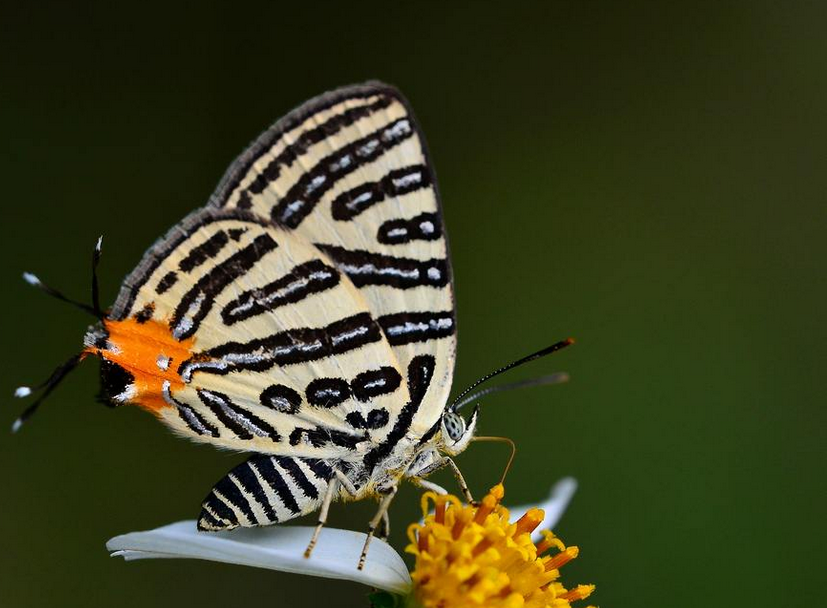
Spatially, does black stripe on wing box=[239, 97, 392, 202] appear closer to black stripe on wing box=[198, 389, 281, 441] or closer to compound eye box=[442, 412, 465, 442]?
black stripe on wing box=[198, 389, 281, 441]

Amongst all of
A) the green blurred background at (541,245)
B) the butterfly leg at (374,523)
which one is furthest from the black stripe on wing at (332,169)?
the green blurred background at (541,245)

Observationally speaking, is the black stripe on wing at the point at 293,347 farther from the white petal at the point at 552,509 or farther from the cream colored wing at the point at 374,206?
the white petal at the point at 552,509

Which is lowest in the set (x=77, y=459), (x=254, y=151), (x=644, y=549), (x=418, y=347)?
(x=644, y=549)

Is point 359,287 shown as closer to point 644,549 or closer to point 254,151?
point 254,151

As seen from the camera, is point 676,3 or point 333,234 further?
point 676,3

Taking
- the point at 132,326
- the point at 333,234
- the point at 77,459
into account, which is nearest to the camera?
the point at 132,326

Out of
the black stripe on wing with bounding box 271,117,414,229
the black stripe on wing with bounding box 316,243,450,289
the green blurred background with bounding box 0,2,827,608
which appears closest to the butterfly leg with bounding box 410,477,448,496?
the black stripe on wing with bounding box 316,243,450,289

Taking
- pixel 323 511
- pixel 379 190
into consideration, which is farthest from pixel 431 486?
pixel 379 190

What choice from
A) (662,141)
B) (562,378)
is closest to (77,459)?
(562,378)
